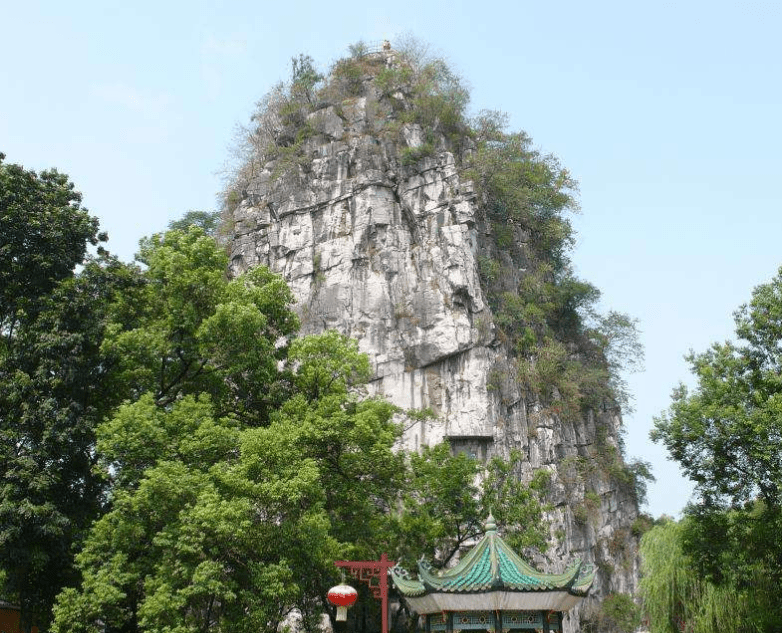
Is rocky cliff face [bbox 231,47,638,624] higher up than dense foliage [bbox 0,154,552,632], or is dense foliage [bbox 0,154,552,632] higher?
rocky cliff face [bbox 231,47,638,624]

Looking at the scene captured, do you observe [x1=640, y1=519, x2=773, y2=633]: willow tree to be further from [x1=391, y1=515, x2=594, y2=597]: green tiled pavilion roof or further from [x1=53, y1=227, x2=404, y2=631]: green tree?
[x1=53, y1=227, x2=404, y2=631]: green tree

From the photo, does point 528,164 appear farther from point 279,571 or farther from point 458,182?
point 279,571

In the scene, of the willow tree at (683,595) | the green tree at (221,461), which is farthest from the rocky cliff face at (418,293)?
the green tree at (221,461)

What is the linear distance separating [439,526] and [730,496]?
20.9 ft

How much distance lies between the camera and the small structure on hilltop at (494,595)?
36.0 feet

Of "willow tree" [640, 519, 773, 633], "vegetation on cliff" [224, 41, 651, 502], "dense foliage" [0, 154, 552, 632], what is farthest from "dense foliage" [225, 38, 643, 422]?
"dense foliage" [0, 154, 552, 632]

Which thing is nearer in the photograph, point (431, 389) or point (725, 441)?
point (725, 441)

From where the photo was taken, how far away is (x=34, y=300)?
1558cm

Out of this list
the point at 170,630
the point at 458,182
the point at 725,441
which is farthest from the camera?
the point at 458,182

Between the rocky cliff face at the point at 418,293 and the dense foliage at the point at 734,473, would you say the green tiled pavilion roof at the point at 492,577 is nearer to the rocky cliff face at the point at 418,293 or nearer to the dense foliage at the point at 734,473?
the dense foliage at the point at 734,473

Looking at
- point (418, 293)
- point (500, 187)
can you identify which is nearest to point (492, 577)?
point (418, 293)

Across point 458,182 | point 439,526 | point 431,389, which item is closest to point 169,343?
point 439,526

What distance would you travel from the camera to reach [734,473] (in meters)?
16.7

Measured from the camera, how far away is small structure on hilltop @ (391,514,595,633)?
36.0 feet
